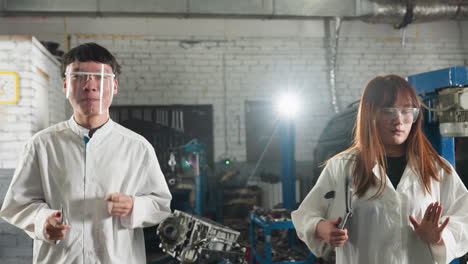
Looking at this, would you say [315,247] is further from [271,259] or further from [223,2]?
[223,2]

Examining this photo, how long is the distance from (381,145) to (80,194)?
129 centimetres

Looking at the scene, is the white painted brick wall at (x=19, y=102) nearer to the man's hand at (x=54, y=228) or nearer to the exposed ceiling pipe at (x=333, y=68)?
the man's hand at (x=54, y=228)

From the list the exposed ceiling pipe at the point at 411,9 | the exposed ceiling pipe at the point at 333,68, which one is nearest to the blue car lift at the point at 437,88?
the exposed ceiling pipe at the point at 411,9

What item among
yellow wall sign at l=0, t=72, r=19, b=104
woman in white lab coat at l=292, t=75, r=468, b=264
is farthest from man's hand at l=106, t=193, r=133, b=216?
yellow wall sign at l=0, t=72, r=19, b=104

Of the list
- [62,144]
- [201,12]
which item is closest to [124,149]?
[62,144]

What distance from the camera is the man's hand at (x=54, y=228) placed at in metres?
1.33

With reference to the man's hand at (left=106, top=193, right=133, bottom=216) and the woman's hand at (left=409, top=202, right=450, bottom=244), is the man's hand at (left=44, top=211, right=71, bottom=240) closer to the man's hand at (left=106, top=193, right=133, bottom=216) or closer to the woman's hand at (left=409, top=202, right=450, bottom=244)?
the man's hand at (left=106, top=193, right=133, bottom=216)

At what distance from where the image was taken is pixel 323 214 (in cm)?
154

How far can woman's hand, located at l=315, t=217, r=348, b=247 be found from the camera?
4.40 ft

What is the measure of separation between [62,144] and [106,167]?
219 millimetres

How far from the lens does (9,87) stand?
361 centimetres

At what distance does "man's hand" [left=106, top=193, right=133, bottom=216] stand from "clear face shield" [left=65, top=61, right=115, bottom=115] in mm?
374

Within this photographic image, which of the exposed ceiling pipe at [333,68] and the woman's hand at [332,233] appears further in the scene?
the exposed ceiling pipe at [333,68]

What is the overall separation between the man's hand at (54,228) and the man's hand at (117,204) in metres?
0.17
